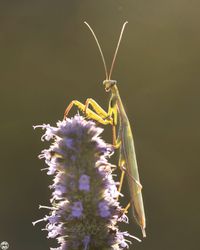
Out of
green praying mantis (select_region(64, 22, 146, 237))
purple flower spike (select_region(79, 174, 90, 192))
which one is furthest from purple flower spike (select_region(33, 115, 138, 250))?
green praying mantis (select_region(64, 22, 146, 237))

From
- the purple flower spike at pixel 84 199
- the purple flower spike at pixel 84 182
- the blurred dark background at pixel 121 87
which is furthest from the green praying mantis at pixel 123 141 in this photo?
the blurred dark background at pixel 121 87

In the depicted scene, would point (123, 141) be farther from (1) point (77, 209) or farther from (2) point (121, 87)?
(2) point (121, 87)

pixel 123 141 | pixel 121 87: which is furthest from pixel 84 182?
pixel 121 87

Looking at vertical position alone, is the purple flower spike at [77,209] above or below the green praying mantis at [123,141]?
below

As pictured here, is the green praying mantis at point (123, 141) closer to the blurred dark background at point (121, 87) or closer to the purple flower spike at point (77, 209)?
the purple flower spike at point (77, 209)

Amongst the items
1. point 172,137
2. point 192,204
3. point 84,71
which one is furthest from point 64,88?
point 192,204

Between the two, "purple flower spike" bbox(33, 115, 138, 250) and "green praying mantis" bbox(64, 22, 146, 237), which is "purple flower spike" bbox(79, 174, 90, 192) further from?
"green praying mantis" bbox(64, 22, 146, 237)
